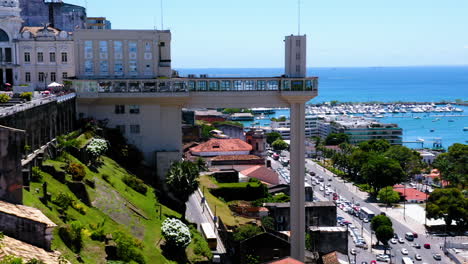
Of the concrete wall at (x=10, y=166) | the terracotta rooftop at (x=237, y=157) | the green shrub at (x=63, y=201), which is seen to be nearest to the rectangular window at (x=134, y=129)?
the green shrub at (x=63, y=201)

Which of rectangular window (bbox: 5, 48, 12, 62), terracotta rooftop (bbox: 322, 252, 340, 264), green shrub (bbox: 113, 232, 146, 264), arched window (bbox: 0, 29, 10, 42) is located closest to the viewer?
green shrub (bbox: 113, 232, 146, 264)

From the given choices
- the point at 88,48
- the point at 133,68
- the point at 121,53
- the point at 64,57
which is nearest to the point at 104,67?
the point at 121,53

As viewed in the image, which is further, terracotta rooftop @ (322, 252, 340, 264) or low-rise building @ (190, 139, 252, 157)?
low-rise building @ (190, 139, 252, 157)

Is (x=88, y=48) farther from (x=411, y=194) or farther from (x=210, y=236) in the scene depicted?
(x=411, y=194)

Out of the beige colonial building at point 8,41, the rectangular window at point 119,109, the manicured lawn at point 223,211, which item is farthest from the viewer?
the manicured lawn at point 223,211

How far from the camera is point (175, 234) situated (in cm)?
3322

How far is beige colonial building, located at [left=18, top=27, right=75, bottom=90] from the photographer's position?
55188 millimetres

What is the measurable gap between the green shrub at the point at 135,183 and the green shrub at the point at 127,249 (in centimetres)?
1257

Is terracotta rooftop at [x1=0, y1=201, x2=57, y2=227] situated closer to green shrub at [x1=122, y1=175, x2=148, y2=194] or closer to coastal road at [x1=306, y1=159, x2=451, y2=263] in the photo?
green shrub at [x1=122, y1=175, x2=148, y2=194]

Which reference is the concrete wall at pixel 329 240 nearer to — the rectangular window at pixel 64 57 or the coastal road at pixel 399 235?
the coastal road at pixel 399 235

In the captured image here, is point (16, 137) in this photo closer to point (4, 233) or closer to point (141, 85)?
point (4, 233)

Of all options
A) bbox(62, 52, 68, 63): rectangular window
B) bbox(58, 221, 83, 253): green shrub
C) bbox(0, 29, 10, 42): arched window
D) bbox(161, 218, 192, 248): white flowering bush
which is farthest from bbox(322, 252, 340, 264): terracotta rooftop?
bbox(0, 29, 10, 42): arched window

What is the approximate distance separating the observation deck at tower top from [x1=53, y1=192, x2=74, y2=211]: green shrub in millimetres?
18735

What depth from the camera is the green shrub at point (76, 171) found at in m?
33.2
